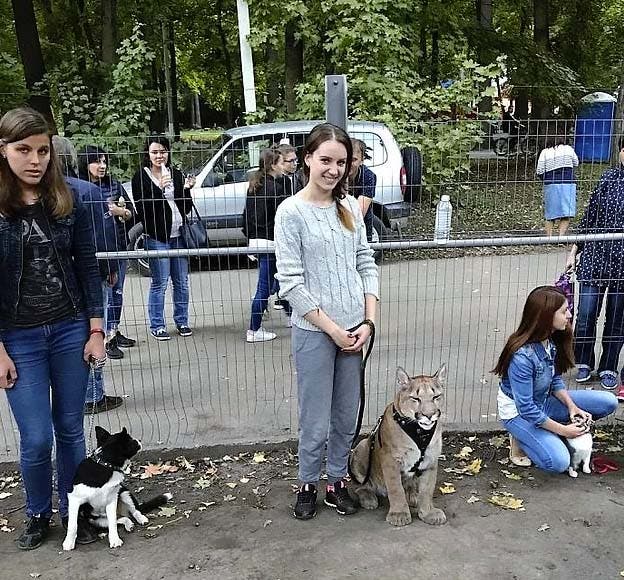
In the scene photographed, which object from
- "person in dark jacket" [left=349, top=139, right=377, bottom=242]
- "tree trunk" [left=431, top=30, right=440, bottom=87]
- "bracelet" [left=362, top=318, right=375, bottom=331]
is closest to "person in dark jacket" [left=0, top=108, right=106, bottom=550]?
"bracelet" [left=362, top=318, right=375, bottom=331]

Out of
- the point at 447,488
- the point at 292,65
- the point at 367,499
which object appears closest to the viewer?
the point at 367,499

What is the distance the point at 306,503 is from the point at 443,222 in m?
2.06

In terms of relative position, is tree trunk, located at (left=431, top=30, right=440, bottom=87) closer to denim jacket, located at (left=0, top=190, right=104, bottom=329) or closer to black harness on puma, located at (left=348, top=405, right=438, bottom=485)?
black harness on puma, located at (left=348, top=405, right=438, bottom=485)

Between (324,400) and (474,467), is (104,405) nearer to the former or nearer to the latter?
(324,400)

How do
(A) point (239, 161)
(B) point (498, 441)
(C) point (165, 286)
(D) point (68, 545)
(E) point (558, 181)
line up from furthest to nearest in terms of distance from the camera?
(A) point (239, 161), (C) point (165, 286), (E) point (558, 181), (B) point (498, 441), (D) point (68, 545)

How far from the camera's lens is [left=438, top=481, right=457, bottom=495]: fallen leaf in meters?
3.92

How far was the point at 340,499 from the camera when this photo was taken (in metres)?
3.72

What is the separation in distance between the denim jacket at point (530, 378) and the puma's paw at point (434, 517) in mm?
819

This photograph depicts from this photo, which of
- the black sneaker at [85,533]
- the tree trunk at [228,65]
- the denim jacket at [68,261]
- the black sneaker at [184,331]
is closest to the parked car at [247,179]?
the black sneaker at [184,331]

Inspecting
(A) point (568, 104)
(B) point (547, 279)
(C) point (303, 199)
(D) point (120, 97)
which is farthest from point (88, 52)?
(C) point (303, 199)

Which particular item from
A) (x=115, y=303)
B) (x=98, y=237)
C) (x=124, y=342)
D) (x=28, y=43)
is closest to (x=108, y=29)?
(x=28, y=43)

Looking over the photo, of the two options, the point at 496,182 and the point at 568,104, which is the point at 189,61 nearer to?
the point at 568,104

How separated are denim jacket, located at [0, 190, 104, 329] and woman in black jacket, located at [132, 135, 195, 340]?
9.57 feet

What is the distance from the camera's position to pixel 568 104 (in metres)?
14.3
